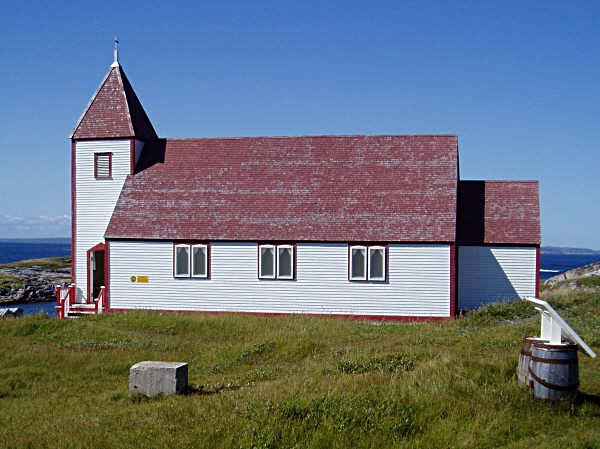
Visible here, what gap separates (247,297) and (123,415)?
1713cm

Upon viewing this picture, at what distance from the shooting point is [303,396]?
11180 mm

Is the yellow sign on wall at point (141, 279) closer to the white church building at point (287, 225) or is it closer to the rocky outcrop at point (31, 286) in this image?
the white church building at point (287, 225)

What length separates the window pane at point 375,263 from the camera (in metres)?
27.5

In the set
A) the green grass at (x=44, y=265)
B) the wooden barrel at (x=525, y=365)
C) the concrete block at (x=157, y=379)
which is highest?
the wooden barrel at (x=525, y=365)

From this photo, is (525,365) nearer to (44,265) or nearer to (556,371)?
(556,371)

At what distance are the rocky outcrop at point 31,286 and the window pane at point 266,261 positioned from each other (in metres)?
28.8

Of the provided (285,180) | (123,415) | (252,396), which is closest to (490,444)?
(252,396)

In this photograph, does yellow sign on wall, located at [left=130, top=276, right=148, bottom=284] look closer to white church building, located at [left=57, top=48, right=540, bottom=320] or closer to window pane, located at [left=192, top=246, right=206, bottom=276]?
white church building, located at [left=57, top=48, right=540, bottom=320]

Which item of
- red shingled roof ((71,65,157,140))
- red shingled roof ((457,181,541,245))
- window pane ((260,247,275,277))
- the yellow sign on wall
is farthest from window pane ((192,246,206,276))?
red shingled roof ((457,181,541,245))

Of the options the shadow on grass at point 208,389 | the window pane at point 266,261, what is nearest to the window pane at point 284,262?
the window pane at point 266,261

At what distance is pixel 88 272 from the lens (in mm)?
31391

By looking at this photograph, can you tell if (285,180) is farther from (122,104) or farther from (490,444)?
(490,444)

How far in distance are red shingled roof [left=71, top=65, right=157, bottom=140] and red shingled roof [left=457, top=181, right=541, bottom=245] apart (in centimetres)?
1518

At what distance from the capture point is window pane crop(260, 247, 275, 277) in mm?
28344
